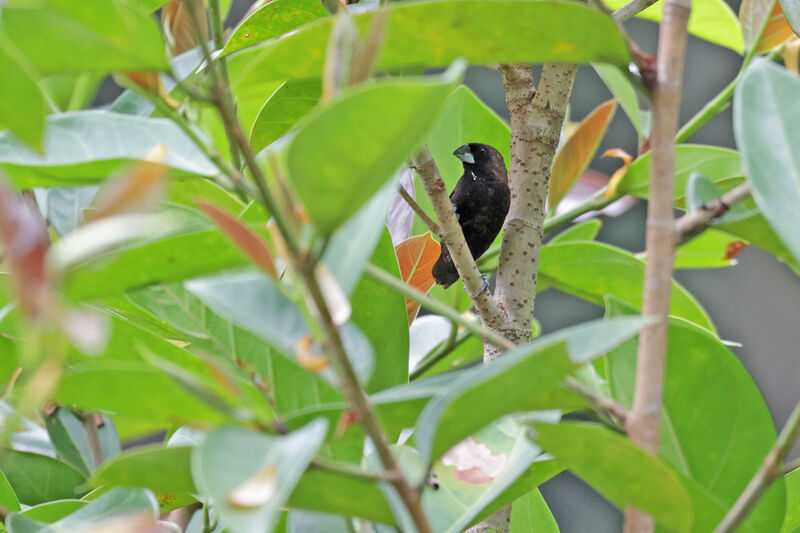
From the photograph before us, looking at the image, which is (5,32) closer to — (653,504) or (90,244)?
(90,244)

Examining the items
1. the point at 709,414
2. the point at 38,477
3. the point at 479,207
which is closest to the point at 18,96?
the point at 709,414

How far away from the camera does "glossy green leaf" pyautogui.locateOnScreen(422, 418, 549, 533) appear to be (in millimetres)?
499

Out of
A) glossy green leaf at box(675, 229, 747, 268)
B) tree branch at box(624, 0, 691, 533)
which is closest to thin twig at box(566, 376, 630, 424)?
tree branch at box(624, 0, 691, 533)

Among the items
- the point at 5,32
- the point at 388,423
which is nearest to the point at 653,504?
the point at 388,423

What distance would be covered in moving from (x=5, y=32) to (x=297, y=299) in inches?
7.1

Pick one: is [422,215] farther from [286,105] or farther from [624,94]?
[624,94]

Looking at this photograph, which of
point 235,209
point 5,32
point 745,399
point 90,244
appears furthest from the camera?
point 235,209

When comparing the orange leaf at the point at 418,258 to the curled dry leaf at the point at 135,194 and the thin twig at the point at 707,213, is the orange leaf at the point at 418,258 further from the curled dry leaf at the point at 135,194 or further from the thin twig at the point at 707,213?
the curled dry leaf at the point at 135,194

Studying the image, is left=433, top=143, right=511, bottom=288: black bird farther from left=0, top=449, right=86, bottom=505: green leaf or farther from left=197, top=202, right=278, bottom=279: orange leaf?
left=197, top=202, right=278, bottom=279: orange leaf

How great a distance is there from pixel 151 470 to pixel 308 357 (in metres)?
0.13

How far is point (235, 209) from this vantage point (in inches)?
27.9

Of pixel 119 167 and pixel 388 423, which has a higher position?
pixel 119 167

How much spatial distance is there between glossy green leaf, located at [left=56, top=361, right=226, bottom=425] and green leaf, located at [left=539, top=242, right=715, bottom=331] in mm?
553

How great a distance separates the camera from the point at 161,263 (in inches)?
→ 15.5
